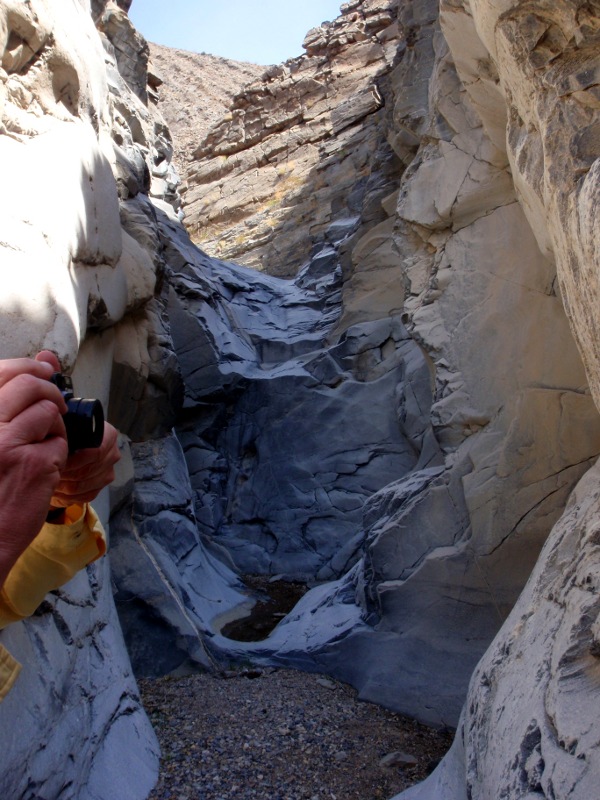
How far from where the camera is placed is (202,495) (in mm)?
9219

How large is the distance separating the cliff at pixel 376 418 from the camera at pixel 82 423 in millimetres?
1594

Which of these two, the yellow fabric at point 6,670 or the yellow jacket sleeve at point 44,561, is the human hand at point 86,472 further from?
the yellow fabric at point 6,670

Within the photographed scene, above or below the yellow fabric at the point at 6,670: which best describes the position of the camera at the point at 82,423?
above

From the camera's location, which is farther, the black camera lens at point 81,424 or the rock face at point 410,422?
the rock face at point 410,422

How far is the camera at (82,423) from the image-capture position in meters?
1.60

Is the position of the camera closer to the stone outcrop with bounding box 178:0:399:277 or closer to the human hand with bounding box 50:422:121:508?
the human hand with bounding box 50:422:121:508

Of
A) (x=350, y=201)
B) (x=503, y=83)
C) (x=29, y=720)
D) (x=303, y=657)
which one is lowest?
(x=303, y=657)

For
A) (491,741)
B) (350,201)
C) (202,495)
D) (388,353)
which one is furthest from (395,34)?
(491,741)

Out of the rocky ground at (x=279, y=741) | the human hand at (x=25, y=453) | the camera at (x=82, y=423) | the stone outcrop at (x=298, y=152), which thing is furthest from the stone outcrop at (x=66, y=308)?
the stone outcrop at (x=298, y=152)

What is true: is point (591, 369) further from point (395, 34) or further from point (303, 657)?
point (395, 34)

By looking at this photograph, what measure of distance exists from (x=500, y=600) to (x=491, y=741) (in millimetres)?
2096

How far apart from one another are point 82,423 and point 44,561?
1.63 feet

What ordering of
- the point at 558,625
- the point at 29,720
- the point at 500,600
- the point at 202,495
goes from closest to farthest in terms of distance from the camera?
the point at 558,625, the point at 29,720, the point at 500,600, the point at 202,495

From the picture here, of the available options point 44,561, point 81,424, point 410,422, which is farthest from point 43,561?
point 410,422
